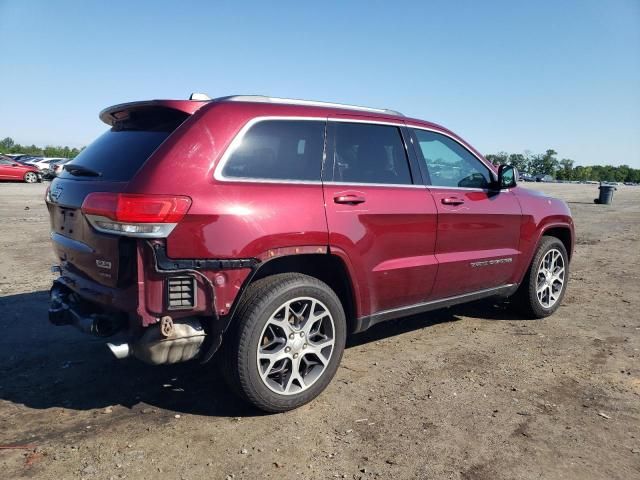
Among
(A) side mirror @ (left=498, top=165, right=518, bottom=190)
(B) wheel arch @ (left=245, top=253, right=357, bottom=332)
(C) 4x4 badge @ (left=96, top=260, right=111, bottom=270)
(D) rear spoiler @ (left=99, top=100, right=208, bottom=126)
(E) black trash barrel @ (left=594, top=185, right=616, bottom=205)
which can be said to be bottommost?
(B) wheel arch @ (left=245, top=253, right=357, bottom=332)

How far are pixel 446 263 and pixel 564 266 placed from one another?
2.10 meters

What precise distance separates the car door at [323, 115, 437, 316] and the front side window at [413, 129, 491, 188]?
225 millimetres

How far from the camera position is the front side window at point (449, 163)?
4344 millimetres

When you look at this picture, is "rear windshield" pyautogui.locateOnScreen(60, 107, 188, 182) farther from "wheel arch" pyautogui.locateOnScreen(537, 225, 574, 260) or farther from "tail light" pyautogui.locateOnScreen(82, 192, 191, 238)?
"wheel arch" pyautogui.locateOnScreen(537, 225, 574, 260)

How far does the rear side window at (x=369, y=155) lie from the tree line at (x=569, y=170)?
133 m

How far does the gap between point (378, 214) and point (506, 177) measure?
1.78 metres

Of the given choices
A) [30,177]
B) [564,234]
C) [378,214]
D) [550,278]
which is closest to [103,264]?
[378,214]

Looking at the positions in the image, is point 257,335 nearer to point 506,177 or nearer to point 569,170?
point 506,177

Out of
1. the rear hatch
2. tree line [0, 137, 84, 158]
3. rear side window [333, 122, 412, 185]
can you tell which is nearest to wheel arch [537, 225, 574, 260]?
rear side window [333, 122, 412, 185]

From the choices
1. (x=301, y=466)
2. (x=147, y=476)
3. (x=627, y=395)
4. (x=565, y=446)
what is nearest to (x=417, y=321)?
(x=627, y=395)

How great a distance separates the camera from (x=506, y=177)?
482 cm

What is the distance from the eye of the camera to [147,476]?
2.61 meters

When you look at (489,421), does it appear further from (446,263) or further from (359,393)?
(446,263)

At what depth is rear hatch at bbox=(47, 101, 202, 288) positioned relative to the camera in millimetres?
2943
